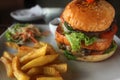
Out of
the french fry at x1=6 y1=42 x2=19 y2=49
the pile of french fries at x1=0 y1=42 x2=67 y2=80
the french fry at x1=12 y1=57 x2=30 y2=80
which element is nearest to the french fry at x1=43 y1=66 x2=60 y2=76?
the pile of french fries at x1=0 y1=42 x2=67 y2=80

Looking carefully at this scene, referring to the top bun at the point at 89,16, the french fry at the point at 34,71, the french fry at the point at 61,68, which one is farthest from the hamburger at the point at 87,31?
the french fry at the point at 34,71

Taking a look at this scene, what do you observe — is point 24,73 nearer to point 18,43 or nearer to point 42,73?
point 42,73

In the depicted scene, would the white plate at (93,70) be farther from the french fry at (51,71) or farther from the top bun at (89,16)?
the top bun at (89,16)

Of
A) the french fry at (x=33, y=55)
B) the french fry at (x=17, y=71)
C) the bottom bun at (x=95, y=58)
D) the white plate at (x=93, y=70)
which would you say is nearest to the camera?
the french fry at (x=17, y=71)

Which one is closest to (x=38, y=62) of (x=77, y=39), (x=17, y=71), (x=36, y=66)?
(x=36, y=66)

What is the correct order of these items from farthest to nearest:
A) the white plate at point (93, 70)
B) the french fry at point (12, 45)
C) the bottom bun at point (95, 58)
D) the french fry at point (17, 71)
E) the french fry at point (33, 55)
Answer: the french fry at point (12, 45)
the bottom bun at point (95, 58)
the white plate at point (93, 70)
the french fry at point (33, 55)
the french fry at point (17, 71)

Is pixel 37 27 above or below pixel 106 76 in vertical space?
above

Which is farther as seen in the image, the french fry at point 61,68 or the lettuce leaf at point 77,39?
the lettuce leaf at point 77,39

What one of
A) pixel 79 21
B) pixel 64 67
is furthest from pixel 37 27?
pixel 64 67
